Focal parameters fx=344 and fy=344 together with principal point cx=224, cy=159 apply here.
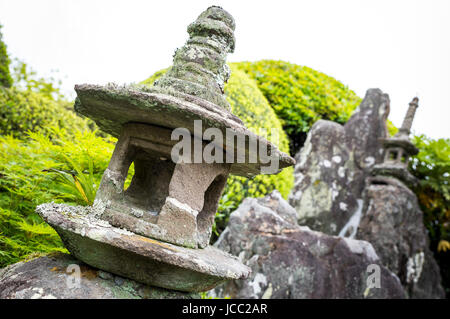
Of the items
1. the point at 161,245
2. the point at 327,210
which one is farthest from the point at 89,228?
the point at 327,210

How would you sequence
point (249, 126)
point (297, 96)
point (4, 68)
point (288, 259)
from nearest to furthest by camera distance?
1. point (288, 259)
2. point (249, 126)
3. point (4, 68)
4. point (297, 96)

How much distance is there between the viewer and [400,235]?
636 cm

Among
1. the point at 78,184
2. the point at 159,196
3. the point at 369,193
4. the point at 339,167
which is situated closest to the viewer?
the point at 159,196

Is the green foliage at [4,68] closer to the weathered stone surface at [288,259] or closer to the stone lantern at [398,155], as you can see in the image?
the weathered stone surface at [288,259]

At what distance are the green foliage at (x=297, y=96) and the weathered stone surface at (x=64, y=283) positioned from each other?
19.6ft

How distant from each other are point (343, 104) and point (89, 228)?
789 cm

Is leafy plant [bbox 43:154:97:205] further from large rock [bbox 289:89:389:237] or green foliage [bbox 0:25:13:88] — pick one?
large rock [bbox 289:89:389:237]

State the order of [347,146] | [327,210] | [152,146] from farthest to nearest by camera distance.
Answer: [347,146] < [327,210] < [152,146]

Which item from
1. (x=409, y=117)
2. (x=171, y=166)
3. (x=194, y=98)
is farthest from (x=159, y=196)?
(x=409, y=117)

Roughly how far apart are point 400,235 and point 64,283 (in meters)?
6.21

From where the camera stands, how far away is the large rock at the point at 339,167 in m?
6.65

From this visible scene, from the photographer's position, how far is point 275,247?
420cm

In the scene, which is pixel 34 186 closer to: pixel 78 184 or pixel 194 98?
pixel 78 184
